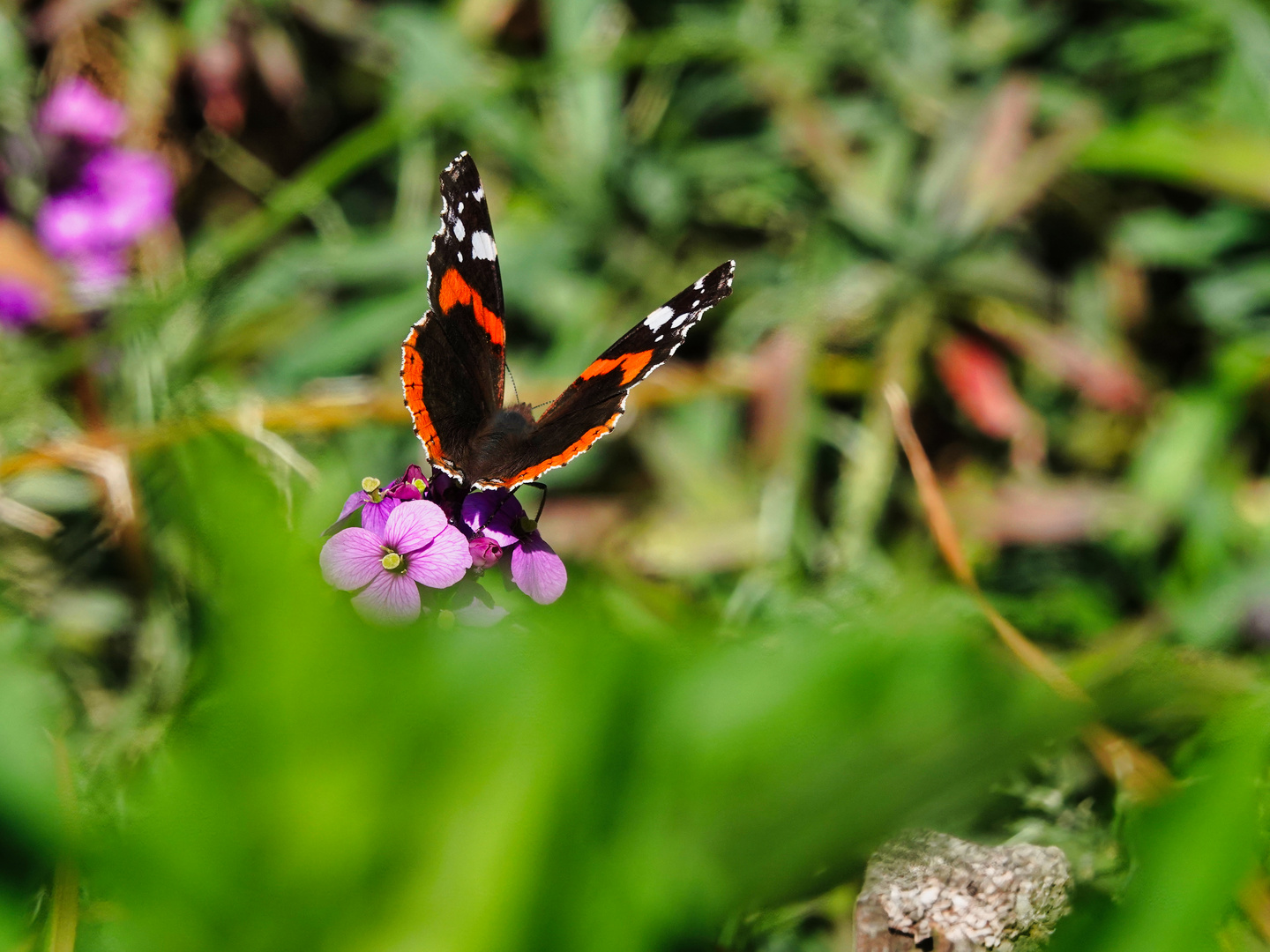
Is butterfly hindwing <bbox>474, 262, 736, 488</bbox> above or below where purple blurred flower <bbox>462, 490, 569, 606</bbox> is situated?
above

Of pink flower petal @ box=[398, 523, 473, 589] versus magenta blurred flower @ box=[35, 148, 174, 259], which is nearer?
pink flower petal @ box=[398, 523, 473, 589]

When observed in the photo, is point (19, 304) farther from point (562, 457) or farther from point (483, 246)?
point (562, 457)

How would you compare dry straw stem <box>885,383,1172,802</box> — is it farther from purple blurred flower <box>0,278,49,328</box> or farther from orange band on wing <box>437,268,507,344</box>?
purple blurred flower <box>0,278,49,328</box>

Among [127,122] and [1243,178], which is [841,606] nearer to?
[1243,178]

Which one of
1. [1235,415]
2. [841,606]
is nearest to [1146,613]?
[1235,415]

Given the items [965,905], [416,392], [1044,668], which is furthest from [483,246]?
[965,905]

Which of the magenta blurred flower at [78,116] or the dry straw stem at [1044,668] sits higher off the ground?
the magenta blurred flower at [78,116]

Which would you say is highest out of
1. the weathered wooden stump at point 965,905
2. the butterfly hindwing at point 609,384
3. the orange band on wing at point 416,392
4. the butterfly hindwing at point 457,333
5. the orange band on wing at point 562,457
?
the butterfly hindwing at point 457,333

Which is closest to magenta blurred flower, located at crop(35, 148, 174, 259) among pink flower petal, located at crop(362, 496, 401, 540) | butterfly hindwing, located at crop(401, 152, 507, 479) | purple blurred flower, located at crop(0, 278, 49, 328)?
purple blurred flower, located at crop(0, 278, 49, 328)

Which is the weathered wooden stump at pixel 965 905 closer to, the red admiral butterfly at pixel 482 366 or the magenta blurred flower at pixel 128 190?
the red admiral butterfly at pixel 482 366

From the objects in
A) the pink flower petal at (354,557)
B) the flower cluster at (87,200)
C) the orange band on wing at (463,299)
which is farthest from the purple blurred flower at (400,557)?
the flower cluster at (87,200)
